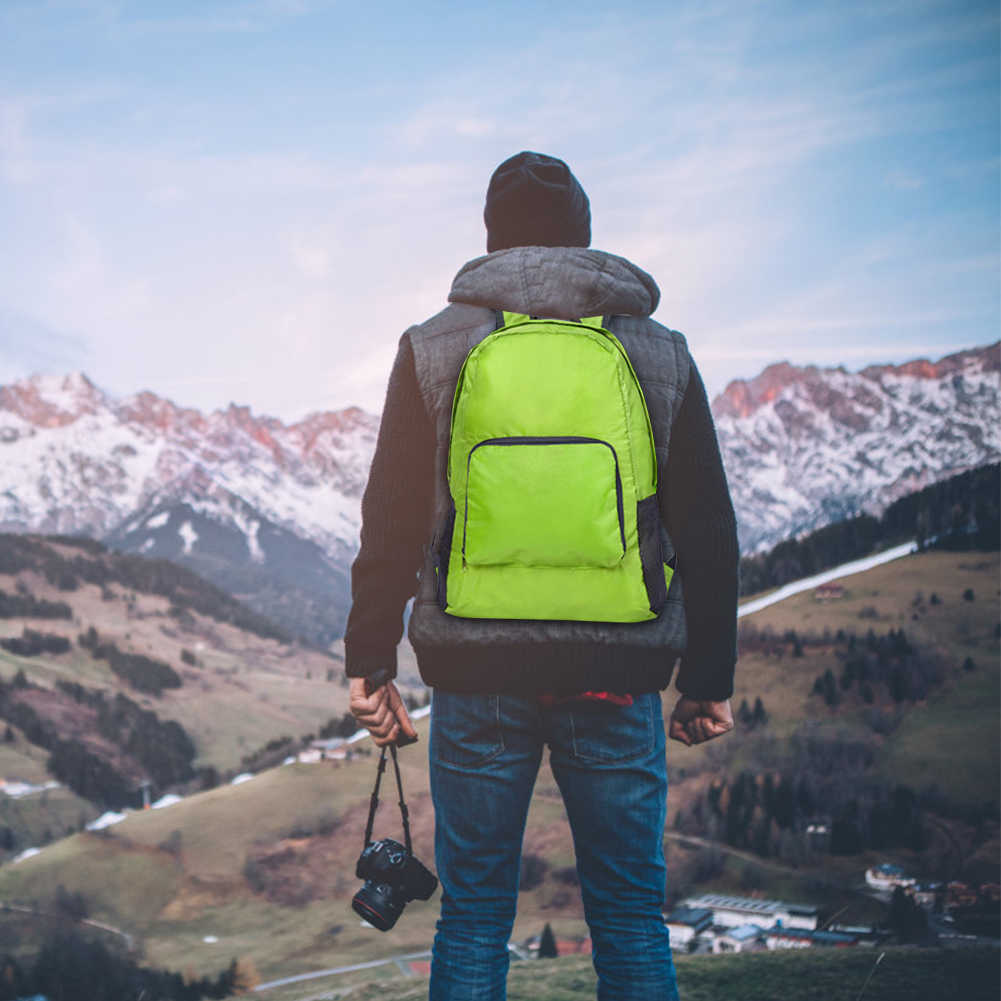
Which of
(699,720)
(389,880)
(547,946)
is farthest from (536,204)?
(547,946)

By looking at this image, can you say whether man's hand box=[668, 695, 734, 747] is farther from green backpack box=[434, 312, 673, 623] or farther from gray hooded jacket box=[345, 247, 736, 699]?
green backpack box=[434, 312, 673, 623]

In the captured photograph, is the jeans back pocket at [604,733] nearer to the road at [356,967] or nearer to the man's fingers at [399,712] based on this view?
the man's fingers at [399,712]

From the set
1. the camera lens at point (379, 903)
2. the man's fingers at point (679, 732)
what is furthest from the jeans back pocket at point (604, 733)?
the camera lens at point (379, 903)

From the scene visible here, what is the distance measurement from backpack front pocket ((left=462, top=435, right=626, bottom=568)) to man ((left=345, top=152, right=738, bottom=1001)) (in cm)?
25

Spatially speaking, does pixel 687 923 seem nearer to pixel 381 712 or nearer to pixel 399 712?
pixel 399 712

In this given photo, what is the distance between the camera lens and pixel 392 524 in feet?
11.9

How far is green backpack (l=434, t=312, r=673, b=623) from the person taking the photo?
3125 millimetres

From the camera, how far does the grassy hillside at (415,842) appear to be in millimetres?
19438

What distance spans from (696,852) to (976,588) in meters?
14.0

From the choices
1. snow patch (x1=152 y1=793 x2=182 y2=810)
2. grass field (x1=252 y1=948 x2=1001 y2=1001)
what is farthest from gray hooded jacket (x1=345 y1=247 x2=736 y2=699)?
snow patch (x1=152 y1=793 x2=182 y2=810)

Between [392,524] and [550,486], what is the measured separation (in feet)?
2.61

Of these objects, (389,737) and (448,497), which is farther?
(389,737)

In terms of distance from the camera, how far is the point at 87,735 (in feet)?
401

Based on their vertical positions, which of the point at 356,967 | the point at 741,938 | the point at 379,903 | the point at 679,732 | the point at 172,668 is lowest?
the point at 172,668
